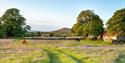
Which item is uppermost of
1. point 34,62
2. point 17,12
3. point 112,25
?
point 17,12

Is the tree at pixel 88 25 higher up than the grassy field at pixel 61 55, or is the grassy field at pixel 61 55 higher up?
the tree at pixel 88 25

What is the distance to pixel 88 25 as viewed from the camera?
110m

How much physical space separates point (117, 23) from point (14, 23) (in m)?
38.8

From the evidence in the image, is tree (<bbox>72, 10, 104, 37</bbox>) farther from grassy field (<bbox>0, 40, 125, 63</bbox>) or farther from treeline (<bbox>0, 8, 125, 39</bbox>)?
grassy field (<bbox>0, 40, 125, 63</bbox>)

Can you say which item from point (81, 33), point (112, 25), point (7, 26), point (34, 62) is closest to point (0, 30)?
point (7, 26)

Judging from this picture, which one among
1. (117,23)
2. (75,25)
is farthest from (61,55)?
(75,25)

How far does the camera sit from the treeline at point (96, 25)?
95.3 meters

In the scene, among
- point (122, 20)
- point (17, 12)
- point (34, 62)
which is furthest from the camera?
point (17, 12)

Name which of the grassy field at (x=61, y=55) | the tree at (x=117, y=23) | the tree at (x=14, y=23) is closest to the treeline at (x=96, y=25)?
the tree at (x=117, y=23)

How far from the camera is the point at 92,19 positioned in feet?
380

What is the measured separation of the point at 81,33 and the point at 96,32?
7759 millimetres

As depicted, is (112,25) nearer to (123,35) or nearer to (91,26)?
(123,35)

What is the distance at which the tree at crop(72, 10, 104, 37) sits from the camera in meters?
110

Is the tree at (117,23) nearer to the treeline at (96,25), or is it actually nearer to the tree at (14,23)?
the treeline at (96,25)
